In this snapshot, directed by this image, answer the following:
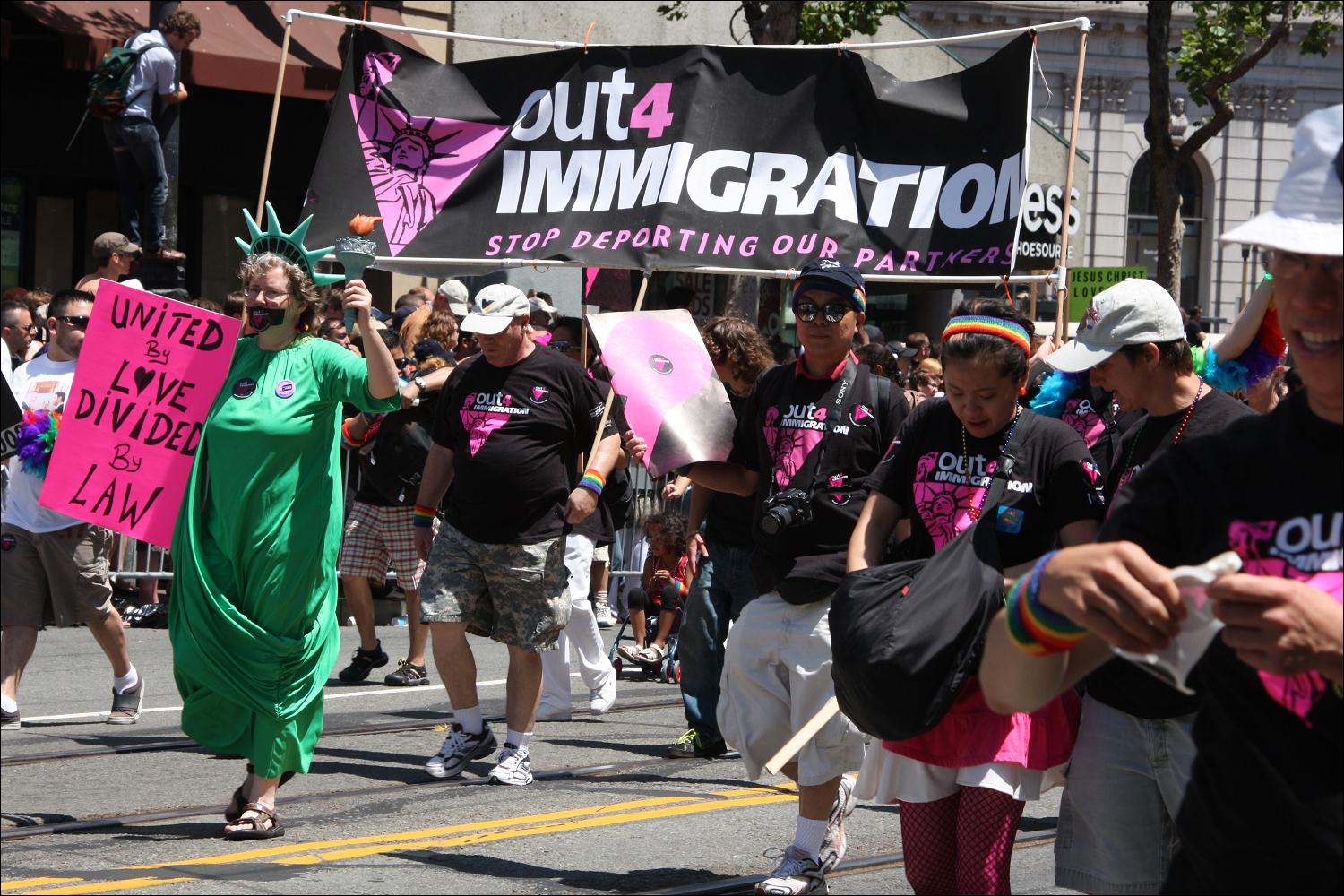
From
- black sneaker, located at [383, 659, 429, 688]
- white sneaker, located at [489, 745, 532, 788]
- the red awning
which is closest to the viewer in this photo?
white sneaker, located at [489, 745, 532, 788]

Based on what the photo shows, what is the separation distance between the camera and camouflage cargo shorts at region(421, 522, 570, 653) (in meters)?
7.55

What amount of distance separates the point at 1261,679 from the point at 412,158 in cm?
722

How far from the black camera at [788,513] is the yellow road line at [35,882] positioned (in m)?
2.47

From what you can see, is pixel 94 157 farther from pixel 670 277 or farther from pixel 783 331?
pixel 783 331

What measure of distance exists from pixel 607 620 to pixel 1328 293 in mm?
10497

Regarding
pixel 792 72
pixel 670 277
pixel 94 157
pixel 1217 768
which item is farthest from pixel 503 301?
pixel 670 277

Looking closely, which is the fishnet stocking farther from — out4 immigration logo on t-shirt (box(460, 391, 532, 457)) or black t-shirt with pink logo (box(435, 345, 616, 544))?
out4 immigration logo on t-shirt (box(460, 391, 532, 457))

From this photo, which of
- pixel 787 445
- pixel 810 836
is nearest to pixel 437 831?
pixel 810 836

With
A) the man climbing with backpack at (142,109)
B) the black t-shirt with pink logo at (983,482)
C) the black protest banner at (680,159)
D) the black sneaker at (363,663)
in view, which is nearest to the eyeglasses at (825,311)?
the black t-shirt with pink logo at (983,482)

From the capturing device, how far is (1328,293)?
2.28m

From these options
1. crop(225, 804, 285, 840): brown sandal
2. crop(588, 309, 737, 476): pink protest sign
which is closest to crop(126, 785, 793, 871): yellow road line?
crop(225, 804, 285, 840): brown sandal

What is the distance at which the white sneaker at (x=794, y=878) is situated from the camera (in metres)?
5.43

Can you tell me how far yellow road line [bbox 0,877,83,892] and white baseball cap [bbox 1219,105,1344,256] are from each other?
458 cm

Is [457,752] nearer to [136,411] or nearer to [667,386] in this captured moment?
[136,411]
